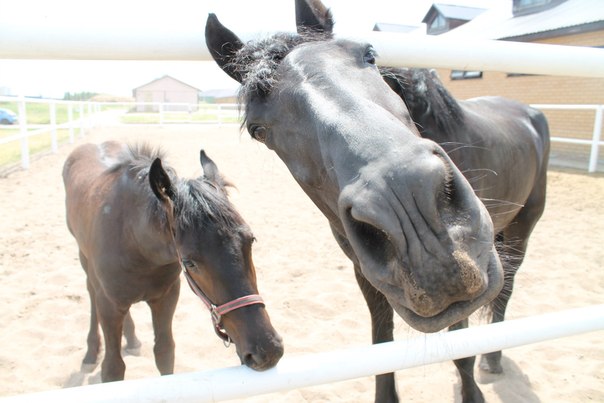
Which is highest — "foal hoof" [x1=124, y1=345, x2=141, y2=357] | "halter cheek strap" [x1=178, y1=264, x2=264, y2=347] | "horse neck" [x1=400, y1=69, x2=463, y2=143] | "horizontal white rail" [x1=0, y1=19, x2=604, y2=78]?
"horizontal white rail" [x1=0, y1=19, x2=604, y2=78]

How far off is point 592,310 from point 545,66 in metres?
0.88

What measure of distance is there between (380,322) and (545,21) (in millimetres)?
16903

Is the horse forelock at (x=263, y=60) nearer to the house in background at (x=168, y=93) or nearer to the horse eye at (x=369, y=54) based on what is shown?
the horse eye at (x=369, y=54)

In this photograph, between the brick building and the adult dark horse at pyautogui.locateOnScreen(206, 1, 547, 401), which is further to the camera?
the brick building

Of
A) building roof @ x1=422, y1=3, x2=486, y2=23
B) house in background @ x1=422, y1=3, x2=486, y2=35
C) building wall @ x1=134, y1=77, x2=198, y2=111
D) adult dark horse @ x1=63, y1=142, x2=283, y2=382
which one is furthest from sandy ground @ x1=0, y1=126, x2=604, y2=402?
building wall @ x1=134, y1=77, x2=198, y2=111

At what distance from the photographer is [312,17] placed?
189 centimetres

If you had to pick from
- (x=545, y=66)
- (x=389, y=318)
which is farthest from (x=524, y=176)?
(x=545, y=66)

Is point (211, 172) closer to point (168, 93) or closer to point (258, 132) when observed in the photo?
point (258, 132)

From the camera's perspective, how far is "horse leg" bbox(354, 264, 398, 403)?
259cm

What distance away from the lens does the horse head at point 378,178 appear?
3.19ft

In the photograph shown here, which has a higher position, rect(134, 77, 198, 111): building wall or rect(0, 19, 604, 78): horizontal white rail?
rect(134, 77, 198, 111): building wall

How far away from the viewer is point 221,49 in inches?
61.7

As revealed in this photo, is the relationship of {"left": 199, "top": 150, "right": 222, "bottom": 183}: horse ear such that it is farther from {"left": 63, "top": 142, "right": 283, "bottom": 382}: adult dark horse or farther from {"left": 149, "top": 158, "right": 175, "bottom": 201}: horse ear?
{"left": 149, "top": 158, "right": 175, "bottom": 201}: horse ear

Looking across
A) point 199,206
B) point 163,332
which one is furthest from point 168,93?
point 199,206
